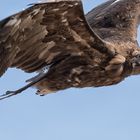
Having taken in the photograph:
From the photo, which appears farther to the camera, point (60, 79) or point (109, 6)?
point (109, 6)

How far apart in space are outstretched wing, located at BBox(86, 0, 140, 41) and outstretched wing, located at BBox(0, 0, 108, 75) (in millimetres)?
1080

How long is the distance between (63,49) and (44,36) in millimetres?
548

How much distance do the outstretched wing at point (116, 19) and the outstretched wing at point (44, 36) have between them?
1.08 m

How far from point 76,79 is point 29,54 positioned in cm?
79

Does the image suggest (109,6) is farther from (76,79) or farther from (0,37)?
(0,37)

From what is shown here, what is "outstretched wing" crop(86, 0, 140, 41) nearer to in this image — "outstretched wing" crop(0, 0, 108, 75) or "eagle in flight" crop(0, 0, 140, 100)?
"eagle in flight" crop(0, 0, 140, 100)

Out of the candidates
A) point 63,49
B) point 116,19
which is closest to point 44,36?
point 63,49

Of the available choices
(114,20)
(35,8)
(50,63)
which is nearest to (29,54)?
(50,63)

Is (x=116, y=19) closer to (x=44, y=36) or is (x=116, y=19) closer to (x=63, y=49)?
(x=63, y=49)

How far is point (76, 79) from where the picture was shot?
1261 centimetres

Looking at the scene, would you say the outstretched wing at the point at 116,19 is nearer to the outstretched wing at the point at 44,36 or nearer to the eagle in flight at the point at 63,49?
the eagle in flight at the point at 63,49

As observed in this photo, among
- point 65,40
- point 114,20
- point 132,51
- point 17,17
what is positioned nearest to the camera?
point 17,17

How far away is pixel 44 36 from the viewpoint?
1187 centimetres

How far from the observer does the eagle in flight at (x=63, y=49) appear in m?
11.2
